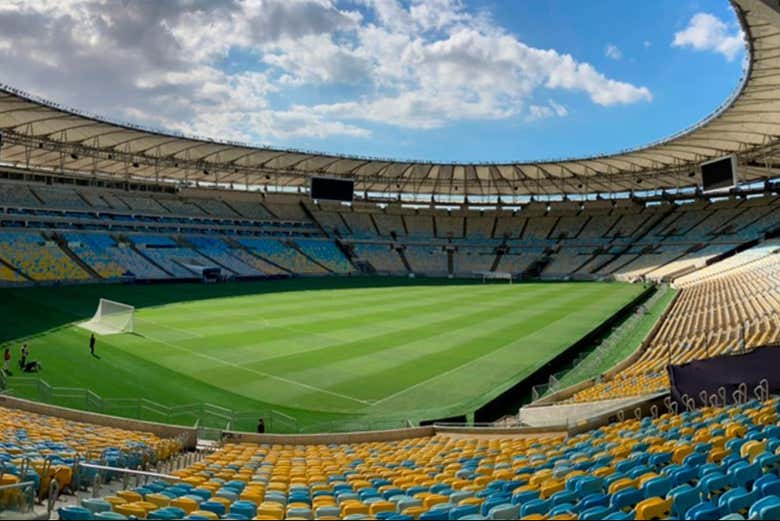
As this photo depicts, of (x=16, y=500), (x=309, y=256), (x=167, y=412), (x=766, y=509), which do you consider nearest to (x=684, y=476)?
(x=766, y=509)

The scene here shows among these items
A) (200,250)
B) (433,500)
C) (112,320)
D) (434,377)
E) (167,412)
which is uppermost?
(200,250)

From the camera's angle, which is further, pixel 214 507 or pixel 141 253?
pixel 141 253

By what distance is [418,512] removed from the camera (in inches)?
243

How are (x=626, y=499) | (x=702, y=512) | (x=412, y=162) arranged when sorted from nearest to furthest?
(x=702, y=512), (x=626, y=499), (x=412, y=162)

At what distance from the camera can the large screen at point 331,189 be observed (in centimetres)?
6312

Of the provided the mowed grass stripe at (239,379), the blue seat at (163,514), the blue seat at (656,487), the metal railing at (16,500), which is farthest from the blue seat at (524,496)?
the mowed grass stripe at (239,379)

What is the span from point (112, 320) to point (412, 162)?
40341 millimetres

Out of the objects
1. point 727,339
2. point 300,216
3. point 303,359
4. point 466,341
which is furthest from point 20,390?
point 300,216

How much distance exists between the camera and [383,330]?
3102 centimetres

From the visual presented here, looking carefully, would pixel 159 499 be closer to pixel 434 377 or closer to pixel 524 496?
pixel 524 496

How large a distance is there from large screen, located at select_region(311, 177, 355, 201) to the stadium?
36 centimetres

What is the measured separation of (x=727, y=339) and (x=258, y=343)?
20613 mm

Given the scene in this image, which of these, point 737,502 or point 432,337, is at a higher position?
point 737,502

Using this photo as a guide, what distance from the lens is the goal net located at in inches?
1144
